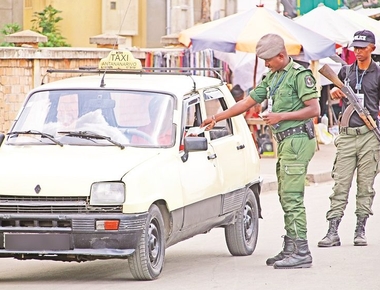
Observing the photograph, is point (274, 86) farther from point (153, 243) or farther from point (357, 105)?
point (153, 243)

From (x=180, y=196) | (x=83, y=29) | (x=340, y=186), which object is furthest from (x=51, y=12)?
(x=180, y=196)

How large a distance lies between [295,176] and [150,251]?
4.88 feet

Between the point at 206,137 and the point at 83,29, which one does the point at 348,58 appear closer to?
the point at 83,29

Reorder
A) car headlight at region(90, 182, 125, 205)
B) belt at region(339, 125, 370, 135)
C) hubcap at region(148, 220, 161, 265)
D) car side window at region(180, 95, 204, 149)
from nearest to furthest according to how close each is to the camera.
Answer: car headlight at region(90, 182, 125, 205), hubcap at region(148, 220, 161, 265), car side window at region(180, 95, 204, 149), belt at region(339, 125, 370, 135)

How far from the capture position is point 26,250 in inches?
331

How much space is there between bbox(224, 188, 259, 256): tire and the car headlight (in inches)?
91.0

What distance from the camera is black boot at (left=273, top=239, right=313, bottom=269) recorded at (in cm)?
957

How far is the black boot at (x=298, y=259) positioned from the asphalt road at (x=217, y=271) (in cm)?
7

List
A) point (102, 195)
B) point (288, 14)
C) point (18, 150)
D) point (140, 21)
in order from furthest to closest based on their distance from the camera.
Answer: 1. point (288, 14)
2. point (140, 21)
3. point (18, 150)
4. point (102, 195)

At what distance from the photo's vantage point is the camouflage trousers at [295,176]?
954 cm

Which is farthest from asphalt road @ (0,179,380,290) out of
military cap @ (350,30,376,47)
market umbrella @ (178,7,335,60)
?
market umbrella @ (178,7,335,60)

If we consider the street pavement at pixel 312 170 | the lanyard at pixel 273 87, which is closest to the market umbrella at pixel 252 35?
the street pavement at pixel 312 170

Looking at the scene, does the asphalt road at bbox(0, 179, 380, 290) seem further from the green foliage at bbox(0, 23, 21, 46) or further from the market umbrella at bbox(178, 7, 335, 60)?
the green foliage at bbox(0, 23, 21, 46)

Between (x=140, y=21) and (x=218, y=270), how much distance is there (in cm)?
1843
